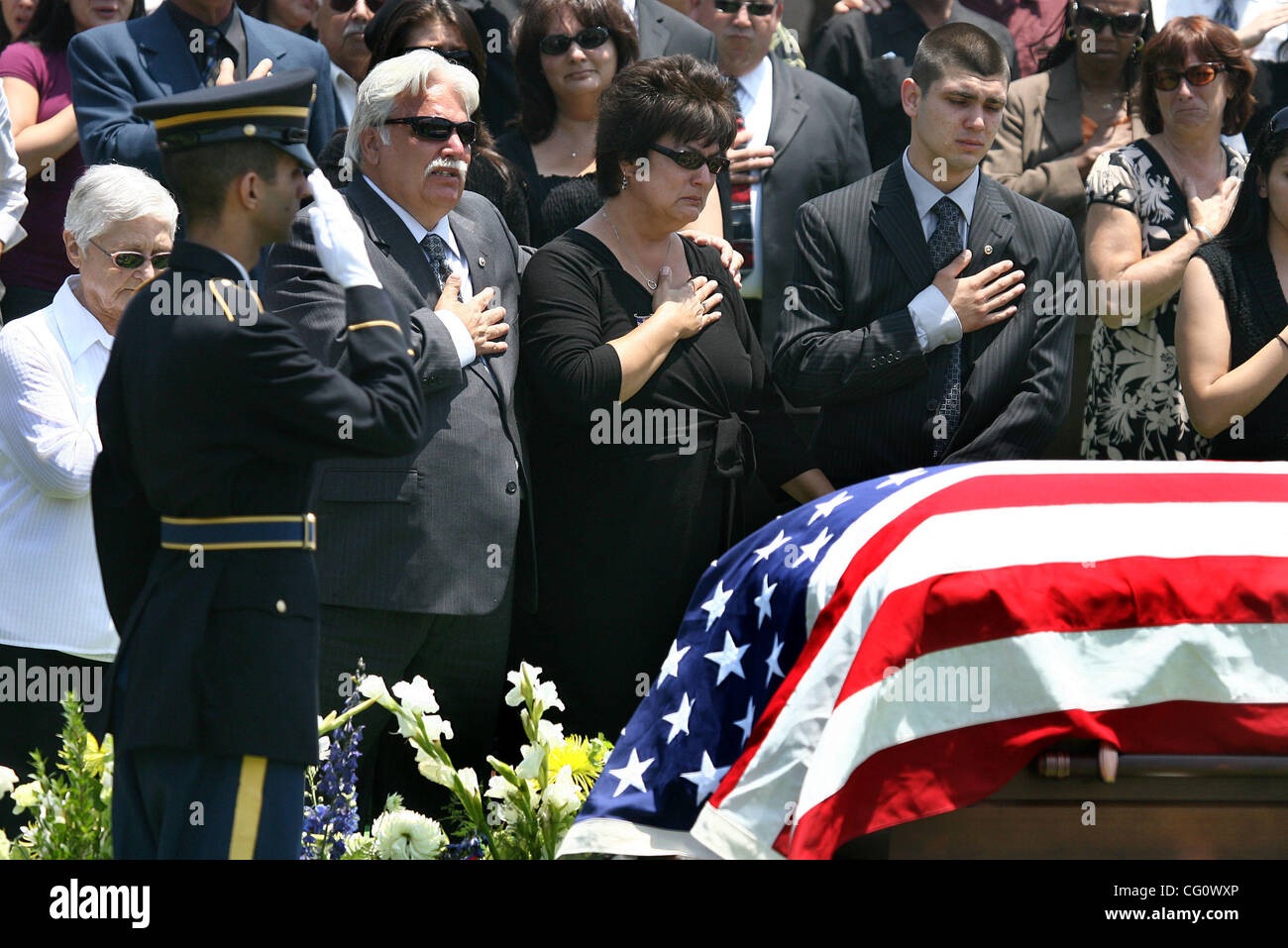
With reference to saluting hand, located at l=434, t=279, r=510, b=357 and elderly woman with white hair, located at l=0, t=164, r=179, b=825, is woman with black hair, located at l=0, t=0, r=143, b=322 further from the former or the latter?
saluting hand, located at l=434, t=279, r=510, b=357

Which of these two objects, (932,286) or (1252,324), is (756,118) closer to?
(932,286)

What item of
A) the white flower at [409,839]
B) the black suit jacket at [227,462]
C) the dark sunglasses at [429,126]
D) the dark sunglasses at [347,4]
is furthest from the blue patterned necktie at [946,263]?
the dark sunglasses at [347,4]

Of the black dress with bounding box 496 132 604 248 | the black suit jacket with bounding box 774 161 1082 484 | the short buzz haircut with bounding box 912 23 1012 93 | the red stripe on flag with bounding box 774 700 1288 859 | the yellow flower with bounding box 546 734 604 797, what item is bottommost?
the yellow flower with bounding box 546 734 604 797

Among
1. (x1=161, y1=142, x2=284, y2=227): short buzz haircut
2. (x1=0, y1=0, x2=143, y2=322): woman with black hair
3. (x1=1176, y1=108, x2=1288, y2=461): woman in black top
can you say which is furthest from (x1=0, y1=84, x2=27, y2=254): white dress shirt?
(x1=1176, y1=108, x2=1288, y2=461): woman in black top

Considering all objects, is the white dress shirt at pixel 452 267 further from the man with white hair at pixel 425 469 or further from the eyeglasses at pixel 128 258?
the eyeglasses at pixel 128 258

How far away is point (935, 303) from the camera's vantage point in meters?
4.77

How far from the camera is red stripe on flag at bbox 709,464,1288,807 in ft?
11.9

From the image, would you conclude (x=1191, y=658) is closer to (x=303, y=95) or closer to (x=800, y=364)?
(x=800, y=364)

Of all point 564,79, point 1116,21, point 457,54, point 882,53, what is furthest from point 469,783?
point 1116,21

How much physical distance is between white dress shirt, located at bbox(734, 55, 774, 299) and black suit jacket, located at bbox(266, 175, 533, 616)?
51.9 inches

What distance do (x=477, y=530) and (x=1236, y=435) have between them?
6.60 ft

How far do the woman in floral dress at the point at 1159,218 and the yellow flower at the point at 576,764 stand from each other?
189 cm
